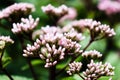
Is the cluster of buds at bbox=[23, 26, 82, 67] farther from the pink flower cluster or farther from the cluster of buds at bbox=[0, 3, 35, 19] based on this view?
the pink flower cluster

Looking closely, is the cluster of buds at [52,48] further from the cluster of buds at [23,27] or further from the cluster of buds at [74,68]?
the cluster of buds at [23,27]

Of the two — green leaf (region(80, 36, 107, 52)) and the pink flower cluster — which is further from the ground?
the pink flower cluster

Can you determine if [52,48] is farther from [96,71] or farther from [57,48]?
[96,71]

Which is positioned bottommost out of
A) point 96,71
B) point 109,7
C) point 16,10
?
point 96,71

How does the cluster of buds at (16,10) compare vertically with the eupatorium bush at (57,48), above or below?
above

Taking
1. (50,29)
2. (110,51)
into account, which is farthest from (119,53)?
(50,29)

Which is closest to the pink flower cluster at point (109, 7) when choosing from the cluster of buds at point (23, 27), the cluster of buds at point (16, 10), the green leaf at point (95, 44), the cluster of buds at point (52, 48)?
the green leaf at point (95, 44)

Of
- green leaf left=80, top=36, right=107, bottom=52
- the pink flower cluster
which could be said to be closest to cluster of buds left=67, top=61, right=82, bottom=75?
green leaf left=80, top=36, right=107, bottom=52

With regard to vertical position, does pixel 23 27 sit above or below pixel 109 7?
below

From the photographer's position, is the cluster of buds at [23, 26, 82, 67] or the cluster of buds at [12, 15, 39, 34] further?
the cluster of buds at [12, 15, 39, 34]

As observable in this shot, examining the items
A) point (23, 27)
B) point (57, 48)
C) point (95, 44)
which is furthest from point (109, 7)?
point (57, 48)

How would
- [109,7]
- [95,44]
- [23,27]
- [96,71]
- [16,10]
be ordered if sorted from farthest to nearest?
[109,7] < [95,44] < [16,10] < [23,27] < [96,71]
